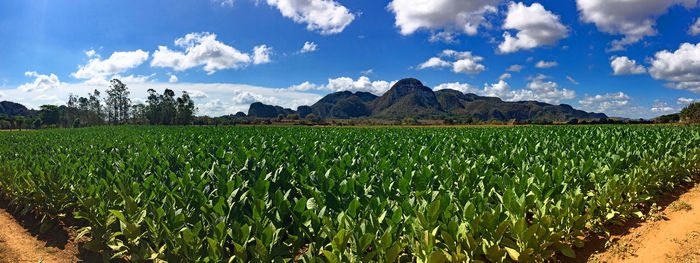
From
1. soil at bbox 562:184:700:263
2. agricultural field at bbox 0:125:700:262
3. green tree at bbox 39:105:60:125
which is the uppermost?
green tree at bbox 39:105:60:125

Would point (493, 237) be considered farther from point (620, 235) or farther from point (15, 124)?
point (15, 124)

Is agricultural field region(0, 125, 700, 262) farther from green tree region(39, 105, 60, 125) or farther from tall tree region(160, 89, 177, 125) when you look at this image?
green tree region(39, 105, 60, 125)

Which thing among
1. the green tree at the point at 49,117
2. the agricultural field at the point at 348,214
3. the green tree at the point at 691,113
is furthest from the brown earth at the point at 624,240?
the green tree at the point at 49,117

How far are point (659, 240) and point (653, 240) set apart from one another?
7 cm

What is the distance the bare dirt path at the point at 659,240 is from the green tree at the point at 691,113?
53897 millimetres

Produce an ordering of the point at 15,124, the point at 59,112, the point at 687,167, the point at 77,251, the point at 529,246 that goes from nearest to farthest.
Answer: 1. the point at 529,246
2. the point at 77,251
3. the point at 687,167
4. the point at 15,124
5. the point at 59,112

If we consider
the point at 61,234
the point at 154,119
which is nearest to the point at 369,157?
the point at 61,234

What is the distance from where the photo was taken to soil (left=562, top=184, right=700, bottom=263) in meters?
4.68

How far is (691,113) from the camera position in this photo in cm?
4544

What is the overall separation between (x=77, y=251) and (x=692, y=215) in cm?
1155

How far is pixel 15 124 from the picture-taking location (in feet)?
332

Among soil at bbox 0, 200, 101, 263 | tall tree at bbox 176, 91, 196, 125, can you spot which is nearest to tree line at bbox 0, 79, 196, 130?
tall tree at bbox 176, 91, 196, 125

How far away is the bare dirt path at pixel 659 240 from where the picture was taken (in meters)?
4.67

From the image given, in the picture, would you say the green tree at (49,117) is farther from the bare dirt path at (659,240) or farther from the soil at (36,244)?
the bare dirt path at (659,240)
